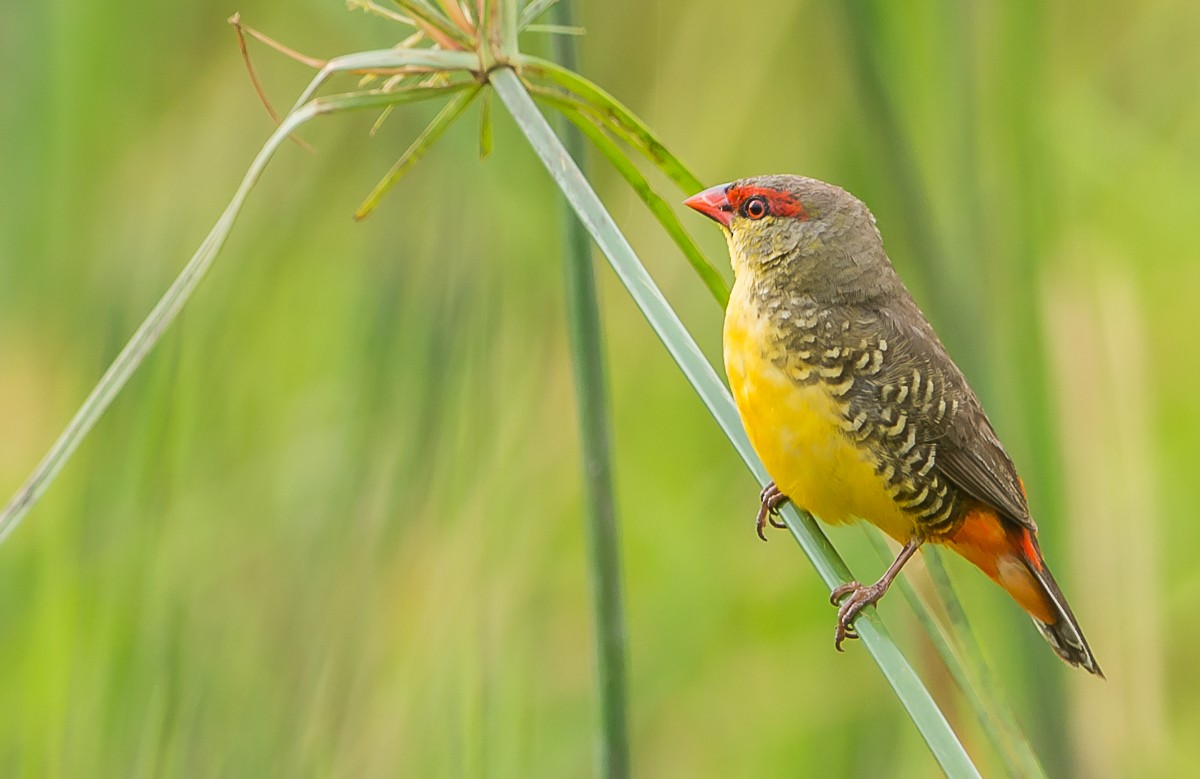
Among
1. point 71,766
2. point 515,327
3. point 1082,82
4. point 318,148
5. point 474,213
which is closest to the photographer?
point 71,766

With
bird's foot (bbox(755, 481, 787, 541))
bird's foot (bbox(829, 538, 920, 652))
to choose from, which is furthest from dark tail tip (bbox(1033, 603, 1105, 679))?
bird's foot (bbox(755, 481, 787, 541))

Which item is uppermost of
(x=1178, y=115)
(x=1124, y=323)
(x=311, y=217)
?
(x=311, y=217)

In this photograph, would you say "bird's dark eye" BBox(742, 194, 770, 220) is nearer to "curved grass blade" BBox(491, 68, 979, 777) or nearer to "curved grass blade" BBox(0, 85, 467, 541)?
"curved grass blade" BBox(491, 68, 979, 777)

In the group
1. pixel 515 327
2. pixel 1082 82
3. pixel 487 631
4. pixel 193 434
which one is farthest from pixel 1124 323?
pixel 193 434

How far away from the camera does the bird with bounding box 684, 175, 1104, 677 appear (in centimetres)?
240

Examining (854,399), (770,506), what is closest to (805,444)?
(854,399)

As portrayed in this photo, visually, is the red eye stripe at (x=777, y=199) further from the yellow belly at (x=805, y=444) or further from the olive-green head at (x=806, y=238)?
the yellow belly at (x=805, y=444)

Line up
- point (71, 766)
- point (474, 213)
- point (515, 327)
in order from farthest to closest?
1. point (515, 327)
2. point (474, 213)
3. point (71, 766)

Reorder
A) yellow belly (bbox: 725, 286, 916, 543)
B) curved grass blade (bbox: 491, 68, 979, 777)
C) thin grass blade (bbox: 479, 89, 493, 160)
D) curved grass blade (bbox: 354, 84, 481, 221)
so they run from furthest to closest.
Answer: yellow belly (bbox: 725, 286, 916, 543) < thin grass blade (bbox: 479, 89, 493, 160) < curved grass blade (bbox: 354, 84, 481, 221) < curved grass blade (bbox: 491, 68, 979, 777)

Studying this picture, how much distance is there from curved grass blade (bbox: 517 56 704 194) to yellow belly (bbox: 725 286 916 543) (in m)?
0.68

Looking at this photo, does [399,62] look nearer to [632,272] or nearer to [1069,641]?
[632,272]

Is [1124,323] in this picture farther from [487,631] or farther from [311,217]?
[311,217]

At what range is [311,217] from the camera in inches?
110

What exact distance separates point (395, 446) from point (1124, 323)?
168cm
